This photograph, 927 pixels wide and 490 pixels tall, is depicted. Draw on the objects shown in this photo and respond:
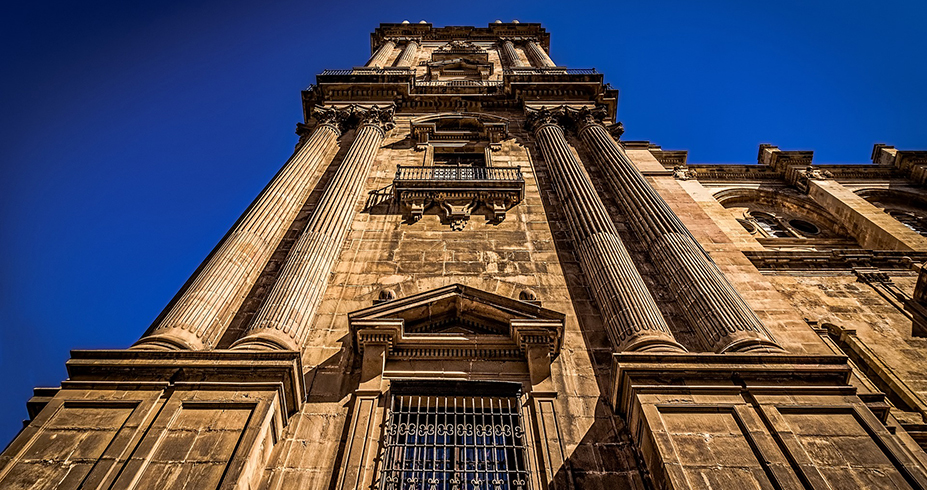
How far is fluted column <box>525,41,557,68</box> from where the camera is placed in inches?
1168

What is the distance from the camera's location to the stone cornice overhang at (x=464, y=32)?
38.8 meters

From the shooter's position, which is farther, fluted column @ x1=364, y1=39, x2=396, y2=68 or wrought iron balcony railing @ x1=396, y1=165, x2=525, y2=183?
fluted column @ x1=364, y1=39, x2=396, y2=68

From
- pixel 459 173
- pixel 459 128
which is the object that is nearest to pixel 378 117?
pixel 459 128

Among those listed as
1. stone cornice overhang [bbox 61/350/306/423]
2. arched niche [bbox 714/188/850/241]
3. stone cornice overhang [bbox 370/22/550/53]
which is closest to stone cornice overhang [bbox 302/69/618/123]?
arched niche [bbox 714/188/850/241]

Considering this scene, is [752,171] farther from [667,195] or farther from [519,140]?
[519,140]

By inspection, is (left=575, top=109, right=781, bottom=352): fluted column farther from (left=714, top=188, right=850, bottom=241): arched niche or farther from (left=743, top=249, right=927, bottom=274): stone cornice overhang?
(left=714, top=188, right=850, bottom=241): arched niche

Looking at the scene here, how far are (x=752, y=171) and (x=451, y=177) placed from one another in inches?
622

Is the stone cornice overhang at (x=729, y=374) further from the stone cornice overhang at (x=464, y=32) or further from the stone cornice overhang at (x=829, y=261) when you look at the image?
the stone cornice overhang at (x=464, y=32)

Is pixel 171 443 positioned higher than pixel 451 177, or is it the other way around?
pixel 451 177

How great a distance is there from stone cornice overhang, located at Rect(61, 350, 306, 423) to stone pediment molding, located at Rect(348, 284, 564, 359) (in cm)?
198

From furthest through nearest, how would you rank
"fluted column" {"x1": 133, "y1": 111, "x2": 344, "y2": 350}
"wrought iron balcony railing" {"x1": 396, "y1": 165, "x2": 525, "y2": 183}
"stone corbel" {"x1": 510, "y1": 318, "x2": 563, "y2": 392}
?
1. "wrought iron balcony railing" {"x1": 396, "y1": 165, "x2": 525, "y2": 183}
2. "stone corbel" {"x1": 510, "y1": 318, "x2": 563, "y2": 392}
3. "fluted column" {"x1": 133, "y1": 111, "x2": 344, "y2": 350}

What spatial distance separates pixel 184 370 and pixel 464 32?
119 feet

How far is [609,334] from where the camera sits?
1039cm

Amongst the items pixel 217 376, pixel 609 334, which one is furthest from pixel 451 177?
pixel 217 376
